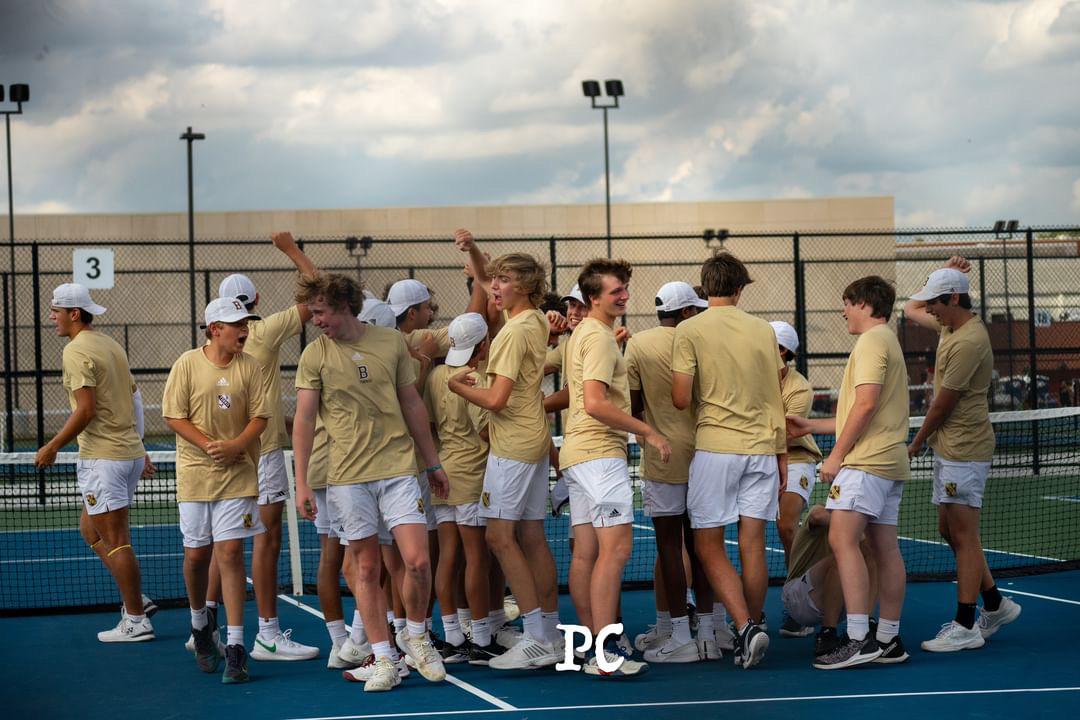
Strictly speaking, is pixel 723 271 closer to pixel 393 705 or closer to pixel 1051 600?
pixel 393 705

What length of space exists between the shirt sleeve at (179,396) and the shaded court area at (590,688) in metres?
1.38

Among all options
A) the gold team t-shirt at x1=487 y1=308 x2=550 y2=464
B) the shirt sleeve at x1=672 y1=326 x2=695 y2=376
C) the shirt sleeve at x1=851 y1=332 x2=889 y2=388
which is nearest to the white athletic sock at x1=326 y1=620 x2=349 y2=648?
the gold team t-shirt at x1=487 y1=308 x2=550 y2=464

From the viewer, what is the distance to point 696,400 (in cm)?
693

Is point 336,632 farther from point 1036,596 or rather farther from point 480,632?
point 1036,596

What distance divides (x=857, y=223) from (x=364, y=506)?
2977 cm

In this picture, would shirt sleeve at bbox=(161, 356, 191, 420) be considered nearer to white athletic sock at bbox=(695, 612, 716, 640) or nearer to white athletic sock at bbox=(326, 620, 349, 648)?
white athletic sock at bbox=(326, 620, 349, 648)

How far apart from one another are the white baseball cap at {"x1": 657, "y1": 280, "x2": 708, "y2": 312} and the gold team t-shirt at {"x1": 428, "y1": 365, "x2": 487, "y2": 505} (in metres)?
1.10

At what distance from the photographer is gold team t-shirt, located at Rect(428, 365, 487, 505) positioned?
276 inches

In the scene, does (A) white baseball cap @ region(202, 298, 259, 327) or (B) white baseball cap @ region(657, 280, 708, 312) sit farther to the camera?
(B) white baseball cap @ region(657, 280, 708, 312)

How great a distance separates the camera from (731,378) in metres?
6.71

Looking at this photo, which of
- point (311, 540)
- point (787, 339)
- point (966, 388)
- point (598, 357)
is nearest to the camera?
point (598, 357)

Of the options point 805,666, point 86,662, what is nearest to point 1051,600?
point 805,666

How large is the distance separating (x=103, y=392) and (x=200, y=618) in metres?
1.63

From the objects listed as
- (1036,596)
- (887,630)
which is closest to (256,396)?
(887,630)
